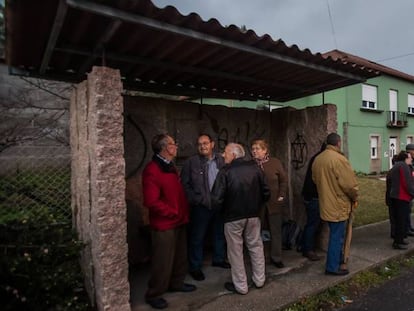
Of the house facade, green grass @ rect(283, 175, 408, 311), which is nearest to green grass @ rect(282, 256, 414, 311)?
green grass @ rect(283, 175, 408, 311)

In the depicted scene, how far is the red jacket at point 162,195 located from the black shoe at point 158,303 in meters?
0.75

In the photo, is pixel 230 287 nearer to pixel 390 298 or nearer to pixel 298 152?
pixel 390 298

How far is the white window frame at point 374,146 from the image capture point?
2125 cm

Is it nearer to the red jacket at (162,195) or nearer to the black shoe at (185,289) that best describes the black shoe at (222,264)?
the black shoe at (185,289)

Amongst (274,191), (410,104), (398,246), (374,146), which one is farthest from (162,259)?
(410,104)

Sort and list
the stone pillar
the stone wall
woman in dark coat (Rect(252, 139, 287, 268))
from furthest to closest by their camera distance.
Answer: the stone wall → woman in dark coat (Rect(252, 139, 287, 268)) → the stone pillar

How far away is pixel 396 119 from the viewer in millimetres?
22375

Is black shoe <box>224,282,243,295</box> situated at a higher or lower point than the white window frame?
lower

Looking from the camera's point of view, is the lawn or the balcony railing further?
the balcony railing

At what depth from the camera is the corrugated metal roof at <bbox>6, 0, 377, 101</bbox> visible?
2.70 m

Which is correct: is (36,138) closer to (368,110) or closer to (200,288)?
(200,288)

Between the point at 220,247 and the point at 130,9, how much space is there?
339 cm

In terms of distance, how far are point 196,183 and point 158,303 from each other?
55.9 inches

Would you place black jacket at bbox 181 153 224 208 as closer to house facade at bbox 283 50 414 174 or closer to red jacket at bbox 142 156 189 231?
red jacket at bbox 142 156 189 231
